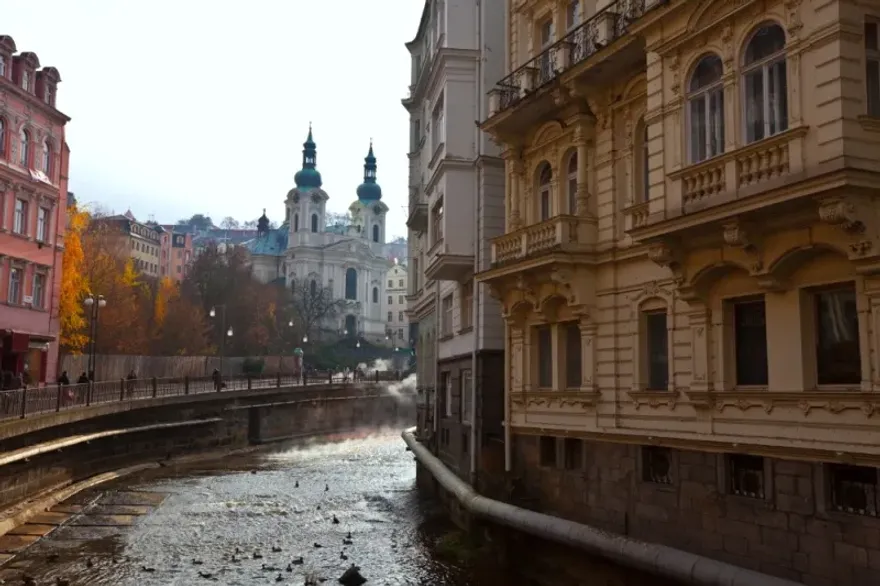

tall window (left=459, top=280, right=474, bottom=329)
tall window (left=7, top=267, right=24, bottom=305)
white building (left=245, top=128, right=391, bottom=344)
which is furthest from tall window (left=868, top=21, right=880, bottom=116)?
white building (left=245, top=128, right=391, bottom=344)

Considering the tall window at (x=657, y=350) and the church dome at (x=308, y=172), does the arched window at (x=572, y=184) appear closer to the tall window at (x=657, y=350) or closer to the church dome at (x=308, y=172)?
the tall window at (x=657, y=350)

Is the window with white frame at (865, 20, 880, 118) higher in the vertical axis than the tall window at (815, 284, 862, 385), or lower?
higher

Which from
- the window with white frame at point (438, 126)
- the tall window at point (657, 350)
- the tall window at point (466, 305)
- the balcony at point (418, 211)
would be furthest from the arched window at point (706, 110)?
the balcony at point (418, 211)

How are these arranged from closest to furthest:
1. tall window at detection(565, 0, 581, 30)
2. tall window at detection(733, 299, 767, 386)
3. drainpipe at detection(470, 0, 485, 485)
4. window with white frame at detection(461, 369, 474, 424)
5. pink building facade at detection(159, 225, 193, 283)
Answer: tall window at detection(733, 299, 767, 386) < tall window at detection(565, 0, 581, 30) < drainpipe at detection(470, 0, 485, 485) < window with white frame at detection(461, 369, 474, 424) < pink building facade at detection(159, 225, 193, 283)

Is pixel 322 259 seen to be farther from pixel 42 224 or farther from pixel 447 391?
pixel 447 391

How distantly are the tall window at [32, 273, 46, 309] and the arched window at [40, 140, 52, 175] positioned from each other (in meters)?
4.80

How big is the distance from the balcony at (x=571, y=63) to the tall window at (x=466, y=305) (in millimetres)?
6796

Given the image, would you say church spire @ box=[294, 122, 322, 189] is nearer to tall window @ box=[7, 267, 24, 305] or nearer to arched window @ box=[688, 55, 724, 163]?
tall window @ box=[7, 267, 24, 305]

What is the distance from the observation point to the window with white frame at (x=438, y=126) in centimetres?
2725

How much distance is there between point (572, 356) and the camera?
18766mm

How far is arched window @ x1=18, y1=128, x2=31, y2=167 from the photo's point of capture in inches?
1485

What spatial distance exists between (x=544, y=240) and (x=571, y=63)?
3763 millimetres

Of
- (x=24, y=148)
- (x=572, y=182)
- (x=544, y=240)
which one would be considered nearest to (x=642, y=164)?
(x=572, y=182)

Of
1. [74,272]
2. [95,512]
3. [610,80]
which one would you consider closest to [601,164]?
[610,80]
